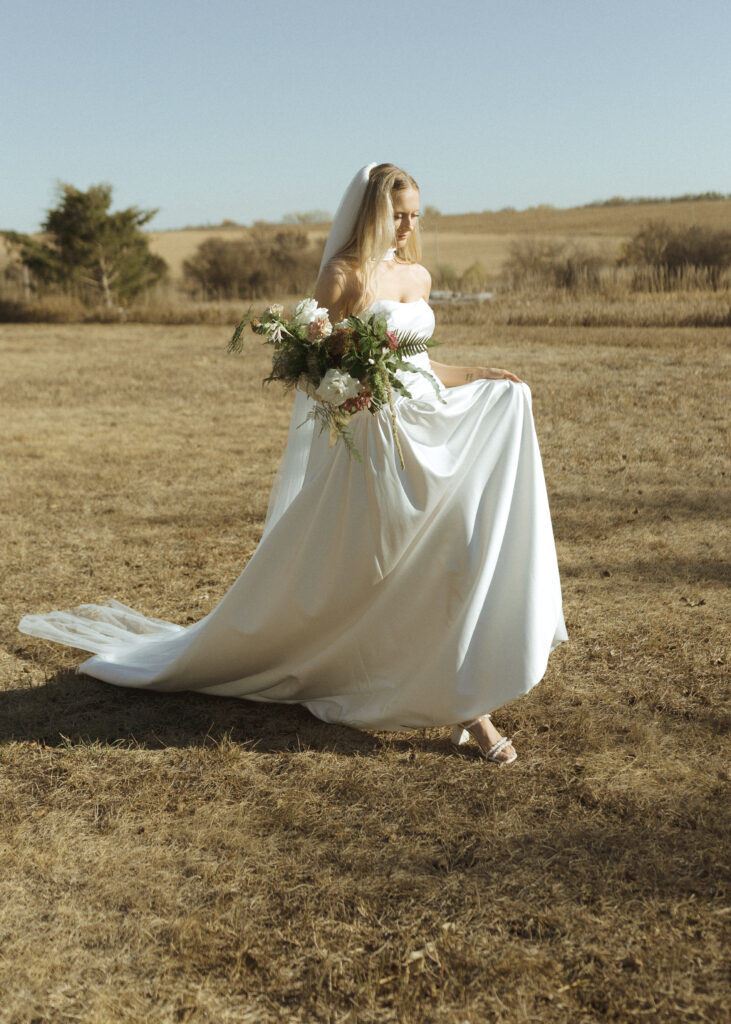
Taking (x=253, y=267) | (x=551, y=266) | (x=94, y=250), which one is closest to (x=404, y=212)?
(x=551, y=266)

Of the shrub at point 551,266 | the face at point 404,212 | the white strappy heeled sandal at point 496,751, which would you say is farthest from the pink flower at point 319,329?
the shrub at point 551,266

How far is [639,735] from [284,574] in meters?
1.61

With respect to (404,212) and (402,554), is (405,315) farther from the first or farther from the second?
(402,554)

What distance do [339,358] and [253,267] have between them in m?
27.6

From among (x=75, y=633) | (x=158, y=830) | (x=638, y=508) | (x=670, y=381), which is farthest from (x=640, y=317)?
(x=158, y=830)

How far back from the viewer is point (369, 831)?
11.1ft

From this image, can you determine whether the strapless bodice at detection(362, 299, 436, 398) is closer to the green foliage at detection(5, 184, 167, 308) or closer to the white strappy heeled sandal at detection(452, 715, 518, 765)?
the white strappy heeled sandal at detection(452, 715, 518, 765)

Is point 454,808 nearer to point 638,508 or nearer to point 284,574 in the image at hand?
point 284,574

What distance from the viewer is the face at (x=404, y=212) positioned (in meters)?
3.96

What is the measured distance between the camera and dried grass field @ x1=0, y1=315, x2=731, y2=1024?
2.65 m

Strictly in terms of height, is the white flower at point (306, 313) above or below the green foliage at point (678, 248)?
below

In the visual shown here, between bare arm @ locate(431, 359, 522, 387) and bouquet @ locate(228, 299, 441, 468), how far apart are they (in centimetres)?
48

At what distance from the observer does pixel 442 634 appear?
378 cm

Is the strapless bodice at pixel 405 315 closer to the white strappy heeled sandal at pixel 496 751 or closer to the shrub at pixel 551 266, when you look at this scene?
the white strappy heeled sandal at pixel 496 751
